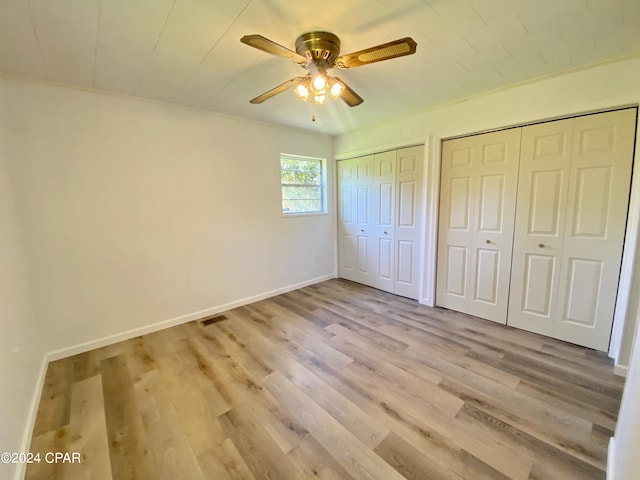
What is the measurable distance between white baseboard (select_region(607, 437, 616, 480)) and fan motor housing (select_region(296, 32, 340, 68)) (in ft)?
8.79

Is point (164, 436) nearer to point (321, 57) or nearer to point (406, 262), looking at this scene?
point (321, 57)

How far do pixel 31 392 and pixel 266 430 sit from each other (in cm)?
166

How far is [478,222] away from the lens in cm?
289

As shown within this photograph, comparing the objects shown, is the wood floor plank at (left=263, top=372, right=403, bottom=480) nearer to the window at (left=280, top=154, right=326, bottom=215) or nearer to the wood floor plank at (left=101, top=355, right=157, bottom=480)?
the wood floor plank at (left=101, top=355, right=157, bottom=480)

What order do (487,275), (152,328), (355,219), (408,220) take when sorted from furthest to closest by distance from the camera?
1. (355,219)
2. (408,220)
3. (487,275)
4. (152,328)

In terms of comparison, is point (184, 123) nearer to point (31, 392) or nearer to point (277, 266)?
point (277, 266)

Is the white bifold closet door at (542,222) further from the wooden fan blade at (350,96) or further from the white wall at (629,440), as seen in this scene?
the wooden fan blade at (350,96)

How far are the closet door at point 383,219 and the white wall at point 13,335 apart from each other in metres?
3.66

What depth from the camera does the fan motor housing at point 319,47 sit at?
63.8 inches

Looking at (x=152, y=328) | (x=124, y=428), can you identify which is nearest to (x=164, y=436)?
(x=124, y=428)

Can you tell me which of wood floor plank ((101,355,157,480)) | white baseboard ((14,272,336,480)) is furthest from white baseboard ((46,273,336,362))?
wood floor plank ((101,355,157,480))

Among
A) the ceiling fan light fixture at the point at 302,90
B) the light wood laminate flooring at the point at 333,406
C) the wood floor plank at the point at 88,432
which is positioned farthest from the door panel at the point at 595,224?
the wood floor plank at the point at 88,432

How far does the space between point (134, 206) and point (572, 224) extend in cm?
417

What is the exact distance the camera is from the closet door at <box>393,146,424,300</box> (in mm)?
3363
